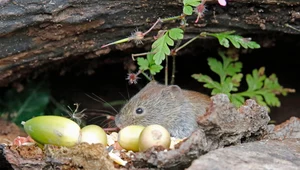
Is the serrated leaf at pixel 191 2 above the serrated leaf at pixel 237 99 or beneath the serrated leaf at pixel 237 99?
above

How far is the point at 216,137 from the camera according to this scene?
347cm

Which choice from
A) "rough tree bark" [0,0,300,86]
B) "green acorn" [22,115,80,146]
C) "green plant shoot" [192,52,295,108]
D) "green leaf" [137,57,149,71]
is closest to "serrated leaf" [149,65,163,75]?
"green leaf" [137,57,149,71]

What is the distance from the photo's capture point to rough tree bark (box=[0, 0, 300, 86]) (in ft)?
13.9

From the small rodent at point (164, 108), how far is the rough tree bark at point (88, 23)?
504 millimetres

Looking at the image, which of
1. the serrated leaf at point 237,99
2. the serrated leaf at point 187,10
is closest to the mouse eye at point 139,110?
the serrated leaf at point 237,99

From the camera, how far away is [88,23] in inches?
178

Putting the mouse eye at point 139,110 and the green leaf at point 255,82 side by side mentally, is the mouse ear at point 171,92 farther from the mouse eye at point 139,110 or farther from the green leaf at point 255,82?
the green leaf at point 255,82

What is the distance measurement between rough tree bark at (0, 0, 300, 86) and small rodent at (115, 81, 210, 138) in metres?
0.50

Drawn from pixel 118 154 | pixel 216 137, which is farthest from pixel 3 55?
pixel 216 137

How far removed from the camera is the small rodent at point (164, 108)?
5012 millimetres

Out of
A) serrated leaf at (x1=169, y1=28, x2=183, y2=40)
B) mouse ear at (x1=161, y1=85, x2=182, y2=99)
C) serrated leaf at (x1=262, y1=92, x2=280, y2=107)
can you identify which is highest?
serrated leaf at (x1=169, y1=28, x2=183, y2=40)

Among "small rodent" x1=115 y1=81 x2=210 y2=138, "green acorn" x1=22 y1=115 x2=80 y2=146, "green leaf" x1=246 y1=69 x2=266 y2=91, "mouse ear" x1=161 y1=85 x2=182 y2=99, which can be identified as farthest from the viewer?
"green leaf" x1=246 y1=69 x2=266 y2=91

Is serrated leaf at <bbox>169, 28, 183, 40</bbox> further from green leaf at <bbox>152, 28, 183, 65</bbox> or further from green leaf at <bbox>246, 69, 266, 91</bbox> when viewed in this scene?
green leaf at <bbox>246, 69, 266, 91</bbox>

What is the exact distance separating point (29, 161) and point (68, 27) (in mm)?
1384
